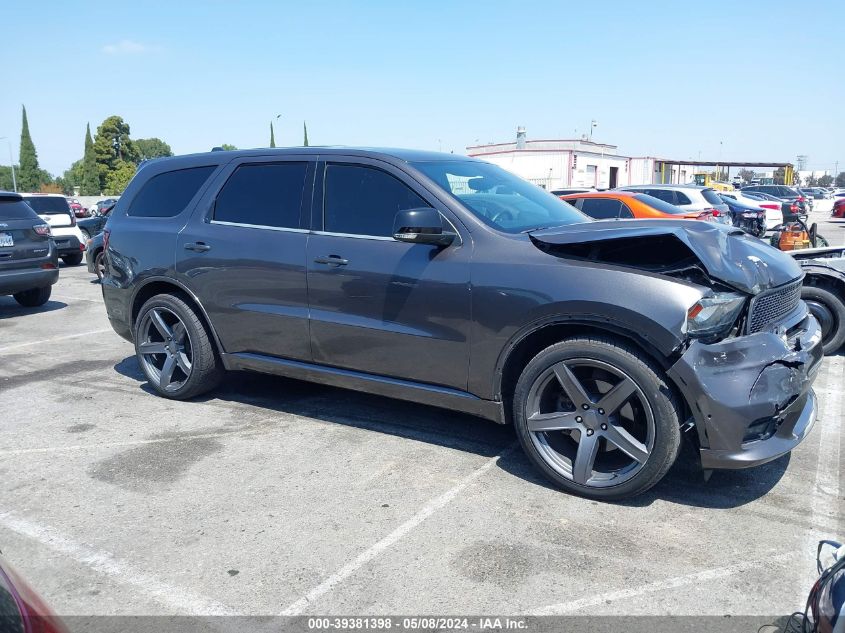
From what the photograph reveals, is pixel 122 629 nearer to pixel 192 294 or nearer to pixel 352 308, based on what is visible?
pixel 352 308

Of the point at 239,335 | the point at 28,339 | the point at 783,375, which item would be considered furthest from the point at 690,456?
the point at 28,339

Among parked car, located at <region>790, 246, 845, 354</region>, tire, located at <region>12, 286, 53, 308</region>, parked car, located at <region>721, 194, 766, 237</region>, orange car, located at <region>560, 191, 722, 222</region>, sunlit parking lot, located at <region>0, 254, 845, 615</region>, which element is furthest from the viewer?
parked car, located at <region>721, 194, 766, 237</region>

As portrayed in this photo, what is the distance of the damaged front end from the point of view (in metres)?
3.34

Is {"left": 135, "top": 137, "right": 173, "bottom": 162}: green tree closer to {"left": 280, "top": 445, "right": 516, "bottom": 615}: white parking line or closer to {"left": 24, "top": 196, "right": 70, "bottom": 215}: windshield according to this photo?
{"left": 24, "top": 196, "right": 70, "bottom": 215}: windshield

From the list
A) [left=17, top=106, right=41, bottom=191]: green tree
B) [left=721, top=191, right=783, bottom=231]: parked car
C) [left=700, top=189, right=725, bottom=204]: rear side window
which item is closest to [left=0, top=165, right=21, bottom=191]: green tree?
[left=17, top=106, right=41, bottom=191]: green tree

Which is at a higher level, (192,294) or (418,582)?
(192,294)

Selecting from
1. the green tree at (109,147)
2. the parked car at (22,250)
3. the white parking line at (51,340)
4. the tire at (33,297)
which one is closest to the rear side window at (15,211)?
the parked car at (22,250)

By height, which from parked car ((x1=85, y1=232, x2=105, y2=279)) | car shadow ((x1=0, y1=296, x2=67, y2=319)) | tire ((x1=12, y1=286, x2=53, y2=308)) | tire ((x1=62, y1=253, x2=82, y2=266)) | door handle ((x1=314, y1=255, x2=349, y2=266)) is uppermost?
door handle ((x1=314, y1=255, x2=349, y2=266))

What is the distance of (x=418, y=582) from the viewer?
2.98m

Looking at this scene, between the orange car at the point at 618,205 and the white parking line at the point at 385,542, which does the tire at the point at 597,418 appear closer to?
the white parking line at the point at 385,542

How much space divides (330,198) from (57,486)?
2.37 metres

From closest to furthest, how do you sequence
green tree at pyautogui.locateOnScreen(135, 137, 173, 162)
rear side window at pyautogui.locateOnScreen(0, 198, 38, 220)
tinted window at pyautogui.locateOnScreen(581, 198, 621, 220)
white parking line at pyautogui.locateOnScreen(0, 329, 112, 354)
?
white parking line at pyautogui.locateOnScreen(0, 329, 112, 354)
rear side window at pyautogui.locateOnScreen(0, 198, 38, 220)
tinted window at pyautogui.locateOnScreen(581, 198, 621, 220)
green tree at pyautogui.locateOnScreen(135, 137, 173, 162)

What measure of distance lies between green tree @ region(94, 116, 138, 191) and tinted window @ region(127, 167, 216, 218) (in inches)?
2621

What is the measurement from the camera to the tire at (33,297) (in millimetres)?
10227
